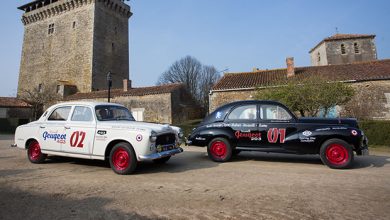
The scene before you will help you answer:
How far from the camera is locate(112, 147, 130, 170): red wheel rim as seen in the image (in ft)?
17.2

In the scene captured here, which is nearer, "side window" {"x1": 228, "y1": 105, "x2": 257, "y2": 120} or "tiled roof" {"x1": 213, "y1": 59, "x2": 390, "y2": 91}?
"side window" {"x1": 228, "y1": 105, "x2": 257, "y2": 120}

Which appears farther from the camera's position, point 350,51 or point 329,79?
point 350,51

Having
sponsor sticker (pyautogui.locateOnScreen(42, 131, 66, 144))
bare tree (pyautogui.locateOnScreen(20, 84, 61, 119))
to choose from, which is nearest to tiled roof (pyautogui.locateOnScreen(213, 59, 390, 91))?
sponsor sticker (pyautogui.locateOnScreen(42, 131, 66, 144))

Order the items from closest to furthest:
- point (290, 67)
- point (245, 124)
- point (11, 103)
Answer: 1. point (245, 124)
2. point (290, 67)
3. point (11, 103)

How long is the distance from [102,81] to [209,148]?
29.6 metres

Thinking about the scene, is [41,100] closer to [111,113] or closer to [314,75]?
[111,113]

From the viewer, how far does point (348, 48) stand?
125ft

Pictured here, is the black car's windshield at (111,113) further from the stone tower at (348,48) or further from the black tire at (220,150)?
the stone tower at (348,48)

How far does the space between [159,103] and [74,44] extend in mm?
20050

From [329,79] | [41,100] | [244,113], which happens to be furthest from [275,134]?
[41,100]

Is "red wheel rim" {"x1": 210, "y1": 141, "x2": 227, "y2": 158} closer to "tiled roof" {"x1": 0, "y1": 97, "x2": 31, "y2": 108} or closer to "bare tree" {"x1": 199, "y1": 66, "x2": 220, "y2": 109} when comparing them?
"tiled roof" {"x1": 0, "y1": 97, "x2": 31, "y2": 108}

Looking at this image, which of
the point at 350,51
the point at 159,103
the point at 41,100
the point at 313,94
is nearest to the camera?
the point at 313,94

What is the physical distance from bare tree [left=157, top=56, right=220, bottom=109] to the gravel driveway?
43.1m

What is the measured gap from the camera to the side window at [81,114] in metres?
5.87
